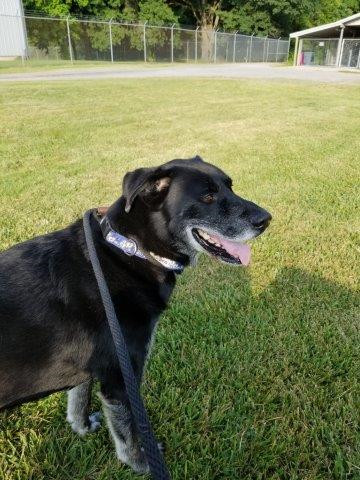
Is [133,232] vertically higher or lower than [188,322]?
higher

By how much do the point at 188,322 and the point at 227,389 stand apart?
27.9 inches

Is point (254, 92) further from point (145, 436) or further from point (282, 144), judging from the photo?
point (145, 436)

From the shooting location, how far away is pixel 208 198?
2545 mm

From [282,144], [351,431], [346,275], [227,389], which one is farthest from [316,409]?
[282,144]

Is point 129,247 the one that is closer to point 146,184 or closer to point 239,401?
point 146,184

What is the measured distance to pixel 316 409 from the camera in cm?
262

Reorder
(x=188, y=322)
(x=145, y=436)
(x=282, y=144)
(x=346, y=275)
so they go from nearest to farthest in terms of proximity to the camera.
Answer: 1. (x=145, y=436)
2. (x=188, y=322)
3. (x=346, y=275)
4. (x=282, y=144)

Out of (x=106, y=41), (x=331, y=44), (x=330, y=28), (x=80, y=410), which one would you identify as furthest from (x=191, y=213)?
(x=331, y=44)

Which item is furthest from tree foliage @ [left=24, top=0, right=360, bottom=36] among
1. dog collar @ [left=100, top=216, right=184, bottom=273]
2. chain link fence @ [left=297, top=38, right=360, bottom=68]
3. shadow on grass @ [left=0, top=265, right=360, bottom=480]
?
dog collar @ [left=100, top=216, right=184, bottom=273]

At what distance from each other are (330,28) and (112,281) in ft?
149

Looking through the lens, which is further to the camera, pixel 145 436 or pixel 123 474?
pixel 123 474

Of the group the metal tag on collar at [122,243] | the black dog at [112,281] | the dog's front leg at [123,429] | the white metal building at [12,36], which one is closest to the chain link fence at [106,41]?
the white metal building at [12,36]

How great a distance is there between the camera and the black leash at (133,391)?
4.52ft

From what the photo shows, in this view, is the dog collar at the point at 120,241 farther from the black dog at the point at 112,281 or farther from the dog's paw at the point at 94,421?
the dog's paw at the point at 94,421
